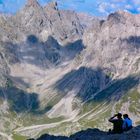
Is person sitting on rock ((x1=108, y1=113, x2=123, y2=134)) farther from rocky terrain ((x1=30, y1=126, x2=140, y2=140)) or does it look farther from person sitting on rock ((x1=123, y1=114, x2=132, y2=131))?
person sitting on rock ((x1=123, y1=114, x2=132, y2=131))

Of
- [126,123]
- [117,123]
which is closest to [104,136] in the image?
[126,123]

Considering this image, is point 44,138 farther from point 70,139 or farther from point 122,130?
point 122,130

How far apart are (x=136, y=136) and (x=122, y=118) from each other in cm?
352

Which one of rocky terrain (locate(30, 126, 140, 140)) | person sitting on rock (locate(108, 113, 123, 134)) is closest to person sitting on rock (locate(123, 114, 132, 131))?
rocky terrain (locate(30, 126, 140, 140))

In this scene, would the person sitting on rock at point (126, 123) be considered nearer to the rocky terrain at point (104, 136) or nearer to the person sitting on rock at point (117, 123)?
the rocky terrain at point (104, 136)

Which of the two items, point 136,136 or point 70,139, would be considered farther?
point 70,139

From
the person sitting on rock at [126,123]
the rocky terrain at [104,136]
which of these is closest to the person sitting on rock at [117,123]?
the rocky terrain at [104,136]

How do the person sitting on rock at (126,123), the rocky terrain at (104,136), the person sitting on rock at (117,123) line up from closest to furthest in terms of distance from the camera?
the person sitting on rock at (117,123) < the rocky terrain at (104,136) < the person sitting on rock at (126,123)

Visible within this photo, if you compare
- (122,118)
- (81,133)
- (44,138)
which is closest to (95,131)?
(81,133)

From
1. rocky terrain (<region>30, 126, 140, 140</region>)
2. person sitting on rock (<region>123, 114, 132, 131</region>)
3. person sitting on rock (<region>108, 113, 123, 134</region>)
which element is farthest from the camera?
person sitting on rock (<region>123, 114, 132, 131</region>)

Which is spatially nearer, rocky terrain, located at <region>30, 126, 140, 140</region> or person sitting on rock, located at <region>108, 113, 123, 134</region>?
person sitting on rock, located at <region>108, 113, 123, 134</region>

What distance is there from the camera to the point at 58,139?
9725 cm

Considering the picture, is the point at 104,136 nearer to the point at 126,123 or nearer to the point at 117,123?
the point at 126,123

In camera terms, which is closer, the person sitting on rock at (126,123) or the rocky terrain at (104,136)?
the rocky terrain at (104,136)
